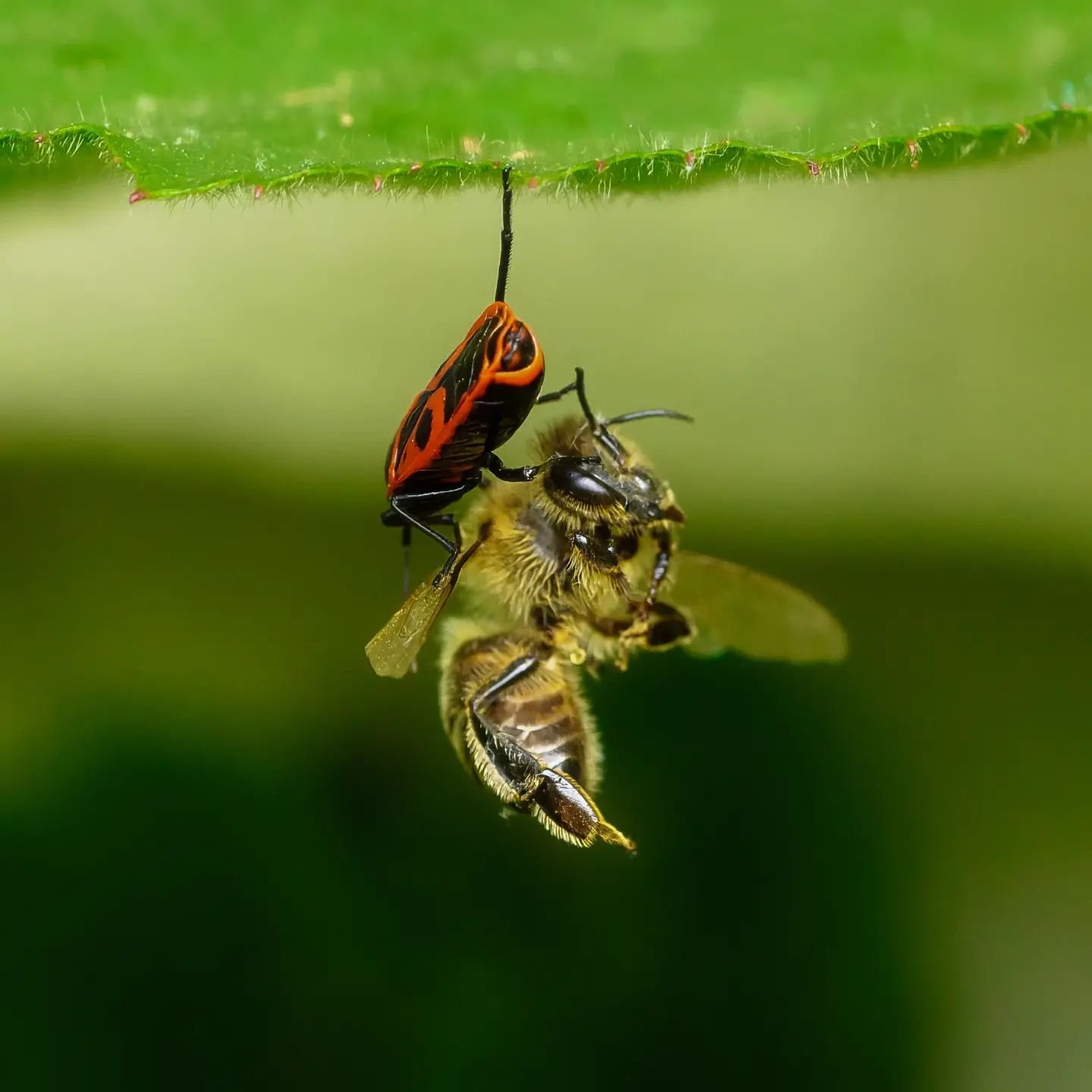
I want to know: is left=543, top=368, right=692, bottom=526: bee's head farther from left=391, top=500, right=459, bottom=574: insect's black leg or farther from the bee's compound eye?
left=391, top=500, right=459, bottom=574: insect's black leg

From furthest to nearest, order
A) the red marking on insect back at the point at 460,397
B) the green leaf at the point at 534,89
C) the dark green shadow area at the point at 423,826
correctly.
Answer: the dark green shadow area at the point at 423,826
the red marking on insect back at the point at 460,397
the green leaf at the point at 534,89

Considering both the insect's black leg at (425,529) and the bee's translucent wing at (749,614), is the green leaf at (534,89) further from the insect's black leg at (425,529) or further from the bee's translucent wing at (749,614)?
the bee's translucent wing at (749,614)

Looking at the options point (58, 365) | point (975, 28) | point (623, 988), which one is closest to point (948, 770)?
point (623, 988)

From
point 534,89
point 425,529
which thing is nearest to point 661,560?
point 425,529

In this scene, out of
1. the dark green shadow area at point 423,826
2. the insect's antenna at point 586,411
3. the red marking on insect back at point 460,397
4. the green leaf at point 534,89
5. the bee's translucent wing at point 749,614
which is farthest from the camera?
the dark green shadow area at point 423,826

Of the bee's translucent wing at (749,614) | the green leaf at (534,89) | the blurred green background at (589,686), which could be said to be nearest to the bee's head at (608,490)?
the bee's translucent wing at (749,614)

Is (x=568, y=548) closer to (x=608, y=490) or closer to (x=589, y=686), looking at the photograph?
(x=608, y=490)
